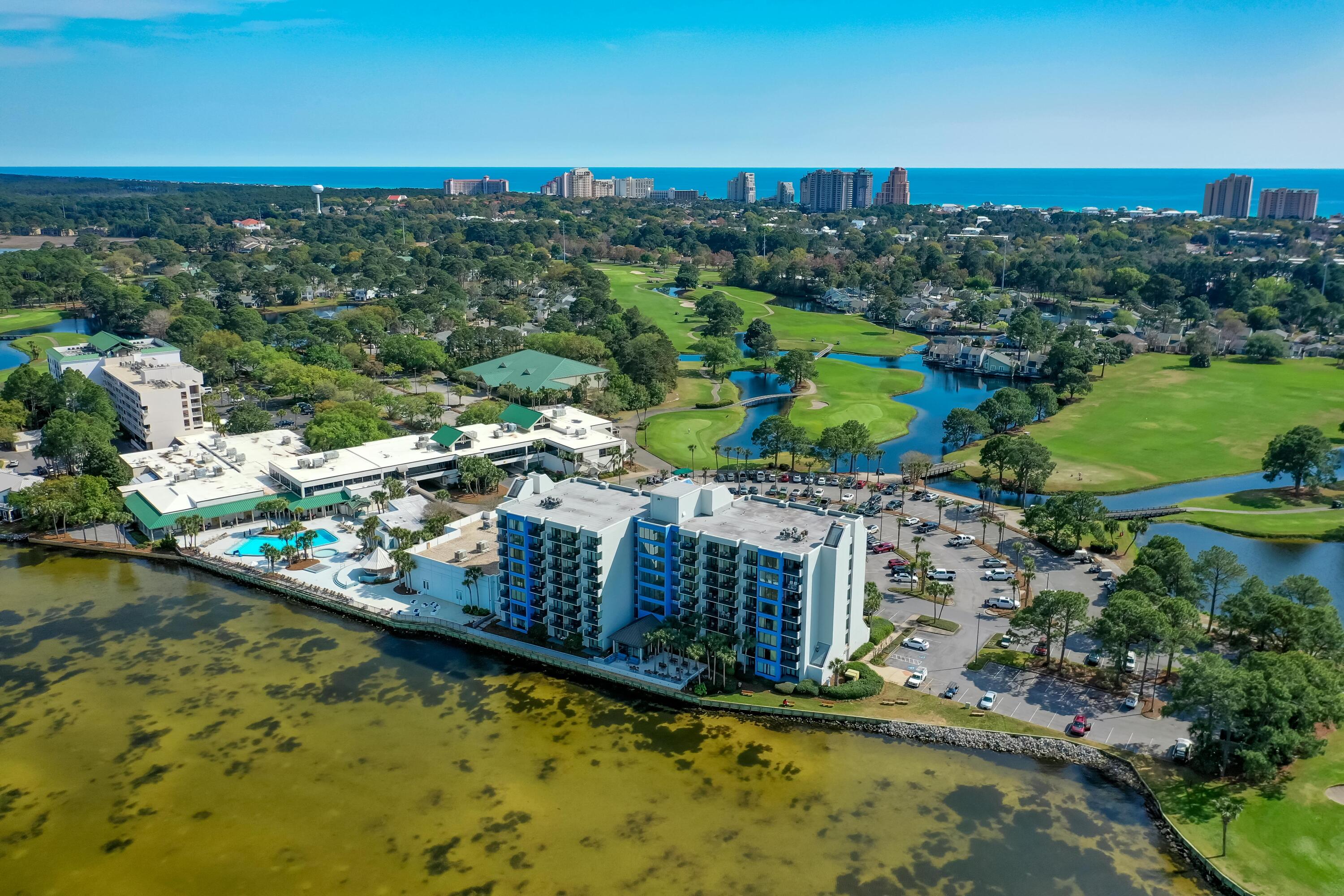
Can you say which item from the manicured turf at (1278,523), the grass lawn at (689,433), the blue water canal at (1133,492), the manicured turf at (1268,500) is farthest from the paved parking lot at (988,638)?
the grass lawn at (689,433)

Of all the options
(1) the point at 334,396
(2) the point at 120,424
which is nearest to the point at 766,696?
(1) the point at 334,396

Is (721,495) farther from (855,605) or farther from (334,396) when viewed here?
(334,396)

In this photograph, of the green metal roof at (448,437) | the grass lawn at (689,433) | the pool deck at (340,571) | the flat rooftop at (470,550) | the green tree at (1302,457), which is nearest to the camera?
the pool deck at (340,571)

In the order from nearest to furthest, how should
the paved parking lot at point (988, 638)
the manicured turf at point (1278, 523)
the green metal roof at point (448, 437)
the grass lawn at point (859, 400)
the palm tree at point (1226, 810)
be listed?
the palm tree at point (1226, 810)
the paved parking lot at point (988, 638)
the manicured turf at point (1278, 523)
the green metal roof at point (448, 437)
the grass lawn at point (859, 400)

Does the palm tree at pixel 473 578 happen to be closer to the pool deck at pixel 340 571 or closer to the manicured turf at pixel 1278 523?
the pool deck at pixel 340 571

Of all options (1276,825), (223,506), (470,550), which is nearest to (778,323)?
(223,506)

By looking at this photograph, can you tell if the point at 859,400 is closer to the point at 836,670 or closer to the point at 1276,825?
the point at 836,670
